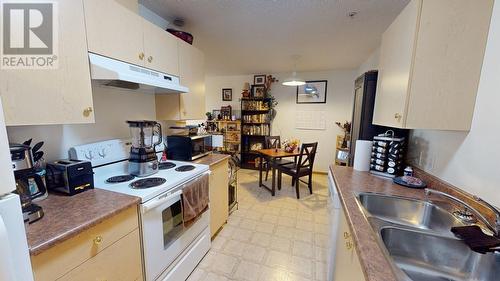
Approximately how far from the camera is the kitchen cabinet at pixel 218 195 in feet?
6.81

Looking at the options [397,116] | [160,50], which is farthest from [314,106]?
[160,50]

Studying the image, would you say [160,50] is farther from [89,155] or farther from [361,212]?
[361,212]

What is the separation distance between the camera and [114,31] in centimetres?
131

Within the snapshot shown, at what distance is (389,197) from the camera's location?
1.26m

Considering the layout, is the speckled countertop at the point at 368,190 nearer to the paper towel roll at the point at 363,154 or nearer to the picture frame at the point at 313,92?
the paper towel roll at the point at 363,154

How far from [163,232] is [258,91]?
3835 millimetres

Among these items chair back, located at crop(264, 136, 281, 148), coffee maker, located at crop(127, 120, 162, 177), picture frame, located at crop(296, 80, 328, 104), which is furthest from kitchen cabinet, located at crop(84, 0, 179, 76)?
picture frame, located at crop(296, 80, 328, 104)

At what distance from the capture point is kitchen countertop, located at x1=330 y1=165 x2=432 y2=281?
673mm

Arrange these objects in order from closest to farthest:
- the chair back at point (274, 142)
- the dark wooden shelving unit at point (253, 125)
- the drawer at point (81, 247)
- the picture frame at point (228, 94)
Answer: the drawer at point (81, 247) → the chair back at point (274, 142) → the dark wooden shelving unit at point (253, 125) → the picture frame at point (228, 94)

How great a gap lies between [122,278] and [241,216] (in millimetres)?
1720

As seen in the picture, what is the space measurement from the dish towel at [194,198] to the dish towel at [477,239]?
1.56 m

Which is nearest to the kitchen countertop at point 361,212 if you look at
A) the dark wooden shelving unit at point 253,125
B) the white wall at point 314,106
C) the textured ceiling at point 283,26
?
the textured ceiling at point 283,26

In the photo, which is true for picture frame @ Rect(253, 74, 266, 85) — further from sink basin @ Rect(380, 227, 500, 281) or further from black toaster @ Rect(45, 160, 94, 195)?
sink basin @ Rect(380, 227, 500, 281)

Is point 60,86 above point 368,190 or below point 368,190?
above
